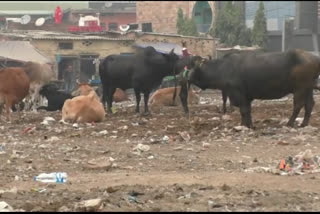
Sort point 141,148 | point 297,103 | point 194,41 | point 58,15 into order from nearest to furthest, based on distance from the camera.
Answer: point 141,148
point 297,103
point 194,41
point 58,15

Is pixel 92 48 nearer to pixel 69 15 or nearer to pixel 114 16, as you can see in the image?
pixel 69 15

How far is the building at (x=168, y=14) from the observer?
165 feet

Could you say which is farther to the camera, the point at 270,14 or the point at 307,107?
the point at 270,14

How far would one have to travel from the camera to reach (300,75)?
15.6m

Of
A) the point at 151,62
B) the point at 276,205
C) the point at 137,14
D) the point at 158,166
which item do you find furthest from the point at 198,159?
the point at 137,14

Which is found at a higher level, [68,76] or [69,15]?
[69,15]

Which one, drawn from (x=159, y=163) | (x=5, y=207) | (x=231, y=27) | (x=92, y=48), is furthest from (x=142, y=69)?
(x=231, y=27)

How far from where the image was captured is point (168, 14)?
5334 centimetres

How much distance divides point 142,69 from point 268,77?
479 centimetres

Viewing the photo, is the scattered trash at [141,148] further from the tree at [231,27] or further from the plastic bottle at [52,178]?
the tree at [231,27]

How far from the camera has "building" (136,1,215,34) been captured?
165 ft

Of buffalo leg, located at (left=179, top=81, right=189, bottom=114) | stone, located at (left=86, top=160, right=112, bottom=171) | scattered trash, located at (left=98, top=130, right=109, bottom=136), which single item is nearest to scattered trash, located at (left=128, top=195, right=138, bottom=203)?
stone, located at (left=86, top=160, right=112, bottom=171)

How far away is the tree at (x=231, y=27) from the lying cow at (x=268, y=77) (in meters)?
25.3

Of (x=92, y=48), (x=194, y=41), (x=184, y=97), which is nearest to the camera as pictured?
(x=184, y=97)
